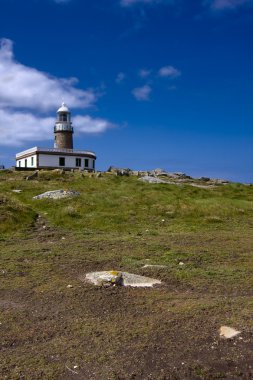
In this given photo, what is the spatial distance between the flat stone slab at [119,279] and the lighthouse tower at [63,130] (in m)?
78.7

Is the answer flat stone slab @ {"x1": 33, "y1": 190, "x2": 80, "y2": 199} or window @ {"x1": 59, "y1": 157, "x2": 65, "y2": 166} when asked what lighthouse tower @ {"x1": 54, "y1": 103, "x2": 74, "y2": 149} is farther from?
flat stone slab @ {"x1": 33, "y1": 190, "x2": 80, "y2": 199}

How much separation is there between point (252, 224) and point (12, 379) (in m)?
22.9

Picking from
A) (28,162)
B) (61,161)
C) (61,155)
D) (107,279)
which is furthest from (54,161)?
(107,279)

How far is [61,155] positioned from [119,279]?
71.3 m

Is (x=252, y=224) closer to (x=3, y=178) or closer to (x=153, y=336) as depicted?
(x=153, y=336)

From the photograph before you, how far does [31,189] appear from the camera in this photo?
130ft

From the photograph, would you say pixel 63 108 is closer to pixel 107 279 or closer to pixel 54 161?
pixel 54 161

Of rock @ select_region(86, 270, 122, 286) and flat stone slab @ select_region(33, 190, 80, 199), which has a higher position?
flat stone slab @ select_region(33, 190, 80, 199)

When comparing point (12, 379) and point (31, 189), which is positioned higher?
point (31, 189)

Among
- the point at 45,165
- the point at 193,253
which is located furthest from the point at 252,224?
the point at 45,165

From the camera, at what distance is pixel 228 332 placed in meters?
9.08

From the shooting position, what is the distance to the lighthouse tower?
90.6 m

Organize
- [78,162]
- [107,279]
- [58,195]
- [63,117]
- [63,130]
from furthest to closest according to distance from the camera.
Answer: [63,117] → [63,130] → [78,162] → [58,195] → [107,279]

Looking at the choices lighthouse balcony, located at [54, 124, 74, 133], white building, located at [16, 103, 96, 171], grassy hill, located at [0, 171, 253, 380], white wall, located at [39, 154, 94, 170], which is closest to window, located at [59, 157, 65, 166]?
white building, located at [16, 103, 96, 171]
